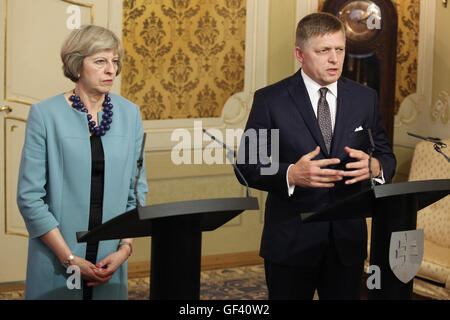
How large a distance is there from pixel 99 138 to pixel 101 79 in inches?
8.4

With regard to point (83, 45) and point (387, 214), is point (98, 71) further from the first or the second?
point (387, 214)

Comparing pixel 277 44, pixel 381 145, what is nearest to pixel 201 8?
pixel 277 44

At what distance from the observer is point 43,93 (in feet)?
14.9

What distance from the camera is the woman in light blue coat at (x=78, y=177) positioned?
239 centimetres

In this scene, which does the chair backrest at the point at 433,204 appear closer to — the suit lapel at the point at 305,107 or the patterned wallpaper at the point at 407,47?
the patterned wallpaper at the point at 407,47

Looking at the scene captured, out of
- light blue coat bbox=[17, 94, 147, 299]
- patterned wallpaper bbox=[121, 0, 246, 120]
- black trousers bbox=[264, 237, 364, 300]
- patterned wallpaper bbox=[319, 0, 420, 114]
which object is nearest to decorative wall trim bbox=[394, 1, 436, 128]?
patterned wallpaper bbox=[319, 0, 420, 114]

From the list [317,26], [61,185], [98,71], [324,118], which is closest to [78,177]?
[61,185]

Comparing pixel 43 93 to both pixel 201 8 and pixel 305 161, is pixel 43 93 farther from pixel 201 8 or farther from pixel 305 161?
pixel 305 161

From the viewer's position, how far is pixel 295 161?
2.67 m

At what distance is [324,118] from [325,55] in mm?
244

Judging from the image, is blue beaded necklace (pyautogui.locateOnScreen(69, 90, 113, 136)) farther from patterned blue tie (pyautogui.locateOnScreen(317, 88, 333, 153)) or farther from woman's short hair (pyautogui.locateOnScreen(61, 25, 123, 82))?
patterned blue tie (pyautogui.locateOnScreen(317, 88, 333, 153))

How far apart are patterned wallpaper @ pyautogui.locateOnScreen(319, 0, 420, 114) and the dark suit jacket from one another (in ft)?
9.90

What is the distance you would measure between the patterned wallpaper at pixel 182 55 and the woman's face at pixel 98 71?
228 centimetres

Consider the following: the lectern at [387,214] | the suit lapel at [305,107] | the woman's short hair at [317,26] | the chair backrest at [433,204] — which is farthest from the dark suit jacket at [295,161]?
the chair backrest at [433,204]
